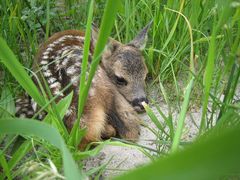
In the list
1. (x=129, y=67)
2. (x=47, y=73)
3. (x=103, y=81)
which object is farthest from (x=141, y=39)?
(x=47, y=73)

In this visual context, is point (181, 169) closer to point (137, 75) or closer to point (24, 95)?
point (24, 95)

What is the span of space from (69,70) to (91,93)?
0.75ft

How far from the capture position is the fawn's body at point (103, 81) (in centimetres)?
243

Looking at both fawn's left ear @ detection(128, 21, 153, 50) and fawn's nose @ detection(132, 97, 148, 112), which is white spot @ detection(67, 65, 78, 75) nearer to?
fawn's nose @ detection(132, 97, 148, 112)

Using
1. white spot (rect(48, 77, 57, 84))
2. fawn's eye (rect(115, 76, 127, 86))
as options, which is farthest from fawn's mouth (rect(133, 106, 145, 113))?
white spot (rect(48, 77, 57, 84))

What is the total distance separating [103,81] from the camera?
2.82m

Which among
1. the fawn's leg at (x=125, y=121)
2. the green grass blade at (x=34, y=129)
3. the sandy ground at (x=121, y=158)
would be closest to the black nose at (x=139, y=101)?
the fawn's leg at (x=125, y=121)

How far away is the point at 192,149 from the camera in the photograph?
415mm

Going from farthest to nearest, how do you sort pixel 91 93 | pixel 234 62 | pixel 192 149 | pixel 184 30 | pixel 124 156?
pixel 184 30 < pixel 91 93 < pixel 124 156 < pixel 234 62 < pixel 192 149

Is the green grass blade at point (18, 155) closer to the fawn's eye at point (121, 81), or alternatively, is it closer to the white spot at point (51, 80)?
the white spot at point (51, 80)

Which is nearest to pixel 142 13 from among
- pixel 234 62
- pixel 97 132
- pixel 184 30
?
pixel 184 30

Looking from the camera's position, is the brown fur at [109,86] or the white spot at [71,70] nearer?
the brown fur at [109,86]

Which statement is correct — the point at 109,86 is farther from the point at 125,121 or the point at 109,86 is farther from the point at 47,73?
the point at 47,73

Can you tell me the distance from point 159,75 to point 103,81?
0.39m
